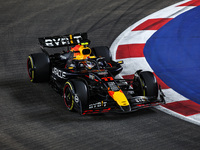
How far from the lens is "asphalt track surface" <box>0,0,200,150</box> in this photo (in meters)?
6.53

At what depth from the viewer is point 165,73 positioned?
10148 millimetres

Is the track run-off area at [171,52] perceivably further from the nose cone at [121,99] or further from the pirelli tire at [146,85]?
the nose cone at [121,99]

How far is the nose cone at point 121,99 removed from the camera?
7.51 m

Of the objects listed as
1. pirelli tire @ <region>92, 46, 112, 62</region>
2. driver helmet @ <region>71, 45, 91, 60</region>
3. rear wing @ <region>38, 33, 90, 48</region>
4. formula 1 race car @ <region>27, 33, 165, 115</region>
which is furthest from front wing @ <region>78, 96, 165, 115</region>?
rear wing @ <region>38, 33, 90, 48</region>

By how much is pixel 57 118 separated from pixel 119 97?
4.33ft

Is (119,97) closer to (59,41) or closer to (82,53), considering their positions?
(82,53)

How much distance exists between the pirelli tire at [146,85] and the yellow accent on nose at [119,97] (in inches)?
25.6

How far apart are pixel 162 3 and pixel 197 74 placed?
6919mm

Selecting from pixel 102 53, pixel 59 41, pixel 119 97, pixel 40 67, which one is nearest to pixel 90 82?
pixel 119 97

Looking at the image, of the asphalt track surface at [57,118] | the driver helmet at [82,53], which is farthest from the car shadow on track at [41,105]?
the driver helmet at [82,53]

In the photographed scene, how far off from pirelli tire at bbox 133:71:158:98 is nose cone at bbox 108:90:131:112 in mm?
651

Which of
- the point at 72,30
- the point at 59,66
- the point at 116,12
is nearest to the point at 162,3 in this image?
the point at 116,12

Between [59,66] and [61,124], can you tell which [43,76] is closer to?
[59,66]

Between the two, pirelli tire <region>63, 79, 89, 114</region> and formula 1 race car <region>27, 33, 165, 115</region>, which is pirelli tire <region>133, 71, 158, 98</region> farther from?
pirelli tire <region>63, 79, 89, 114</region>
